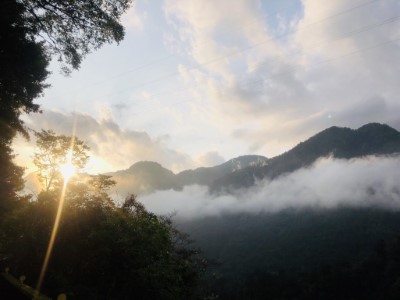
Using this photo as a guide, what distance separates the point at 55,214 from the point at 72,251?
95.8 inches

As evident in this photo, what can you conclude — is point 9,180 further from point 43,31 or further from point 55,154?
point 43,31

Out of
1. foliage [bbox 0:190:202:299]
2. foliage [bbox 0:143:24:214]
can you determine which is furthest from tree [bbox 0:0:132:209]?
foliage [bbox 0:143:24:214]

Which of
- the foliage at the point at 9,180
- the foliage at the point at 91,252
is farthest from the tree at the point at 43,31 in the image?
the foliage at the point at 9,180

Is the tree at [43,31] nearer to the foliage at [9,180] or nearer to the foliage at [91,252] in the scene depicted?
the foliage at [91,252]

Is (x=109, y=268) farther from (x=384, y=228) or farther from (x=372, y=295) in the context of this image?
(x=384, y=228)

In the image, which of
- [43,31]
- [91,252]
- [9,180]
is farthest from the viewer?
[9,180]

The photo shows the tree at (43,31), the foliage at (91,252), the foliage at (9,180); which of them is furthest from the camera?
the foliage at (9,180)

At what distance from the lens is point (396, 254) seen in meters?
129

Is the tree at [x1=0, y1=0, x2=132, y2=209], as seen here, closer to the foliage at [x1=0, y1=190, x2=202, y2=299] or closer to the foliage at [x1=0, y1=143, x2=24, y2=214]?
the foliage at [x1=0, y1=190, x2=202, y2=299]

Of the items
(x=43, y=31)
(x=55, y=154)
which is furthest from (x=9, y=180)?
(x=43, y=31)

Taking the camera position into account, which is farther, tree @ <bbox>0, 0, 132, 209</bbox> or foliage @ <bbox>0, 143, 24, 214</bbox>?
foliage @ <bbox>0, 143, 24, 214</bbox>

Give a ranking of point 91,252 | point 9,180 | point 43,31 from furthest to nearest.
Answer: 1. point 9,180
2. point 91,252
3. point 43,31

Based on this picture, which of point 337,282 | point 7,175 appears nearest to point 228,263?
point 337,282

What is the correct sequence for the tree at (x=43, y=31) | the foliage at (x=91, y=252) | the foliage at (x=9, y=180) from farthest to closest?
the foliage at (x=9, y=180)
the foliage at (x=91, y=252)
the tree at (x=43, y=31)
